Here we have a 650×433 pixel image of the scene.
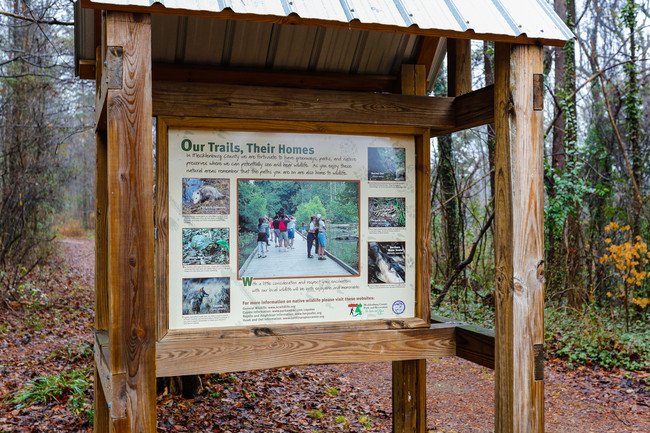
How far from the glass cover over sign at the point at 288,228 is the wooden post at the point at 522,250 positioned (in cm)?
84

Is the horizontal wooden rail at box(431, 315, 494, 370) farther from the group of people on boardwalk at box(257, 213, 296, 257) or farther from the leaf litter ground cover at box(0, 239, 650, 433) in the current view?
the leaf litter ground cover at box(0, 239, 650, 433)

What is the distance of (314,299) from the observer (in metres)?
3.49

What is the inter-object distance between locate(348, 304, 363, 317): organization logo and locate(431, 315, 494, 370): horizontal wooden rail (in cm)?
64

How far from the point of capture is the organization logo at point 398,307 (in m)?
3.63

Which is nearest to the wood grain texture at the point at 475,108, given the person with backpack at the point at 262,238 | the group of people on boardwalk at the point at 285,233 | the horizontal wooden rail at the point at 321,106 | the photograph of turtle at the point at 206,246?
the horizontal wooden rail at the point at 321,106

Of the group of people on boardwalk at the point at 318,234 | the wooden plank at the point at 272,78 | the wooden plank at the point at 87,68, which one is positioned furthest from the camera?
the wooden plank at the point at 87,68

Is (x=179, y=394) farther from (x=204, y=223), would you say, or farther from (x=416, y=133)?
(x=416, y=133)

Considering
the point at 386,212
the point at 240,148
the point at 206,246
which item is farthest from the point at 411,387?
the point at 240,148

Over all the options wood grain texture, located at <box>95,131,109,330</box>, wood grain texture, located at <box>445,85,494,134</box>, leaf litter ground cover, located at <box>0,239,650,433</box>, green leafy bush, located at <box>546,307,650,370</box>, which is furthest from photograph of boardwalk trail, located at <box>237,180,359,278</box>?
green leafy bush, located at <box>546,307,650,370</box>

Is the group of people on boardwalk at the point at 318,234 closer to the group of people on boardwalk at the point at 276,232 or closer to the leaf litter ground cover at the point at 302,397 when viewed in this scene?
the group of people on boardwalk at the point at 276,232

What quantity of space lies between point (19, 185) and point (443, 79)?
27.9ft

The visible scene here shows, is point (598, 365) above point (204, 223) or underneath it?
underneath

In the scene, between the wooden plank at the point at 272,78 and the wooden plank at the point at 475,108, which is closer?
the wooden plank at the point at 475,108

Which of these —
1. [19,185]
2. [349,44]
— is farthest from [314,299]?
[19,185]
